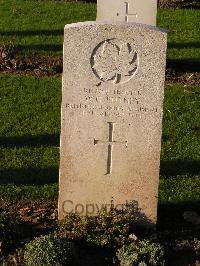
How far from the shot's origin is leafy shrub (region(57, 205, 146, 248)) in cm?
542

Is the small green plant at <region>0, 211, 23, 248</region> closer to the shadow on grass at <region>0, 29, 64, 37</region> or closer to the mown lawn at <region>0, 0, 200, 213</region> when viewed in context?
the mown lawn at <region>0, 0, 200, 213</region>

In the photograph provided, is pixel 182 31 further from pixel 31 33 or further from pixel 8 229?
pixel 8 229

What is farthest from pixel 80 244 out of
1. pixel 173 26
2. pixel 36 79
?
pixel 173 26

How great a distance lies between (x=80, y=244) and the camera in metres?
5.48

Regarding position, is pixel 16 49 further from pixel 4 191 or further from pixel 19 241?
pixel 19 241

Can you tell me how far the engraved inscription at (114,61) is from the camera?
5.35 meters

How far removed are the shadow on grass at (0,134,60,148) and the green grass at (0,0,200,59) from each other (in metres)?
3.69

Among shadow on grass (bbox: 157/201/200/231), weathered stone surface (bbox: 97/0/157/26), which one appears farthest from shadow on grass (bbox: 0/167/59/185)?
weathered stone surface (bbox: 97/0/157/26)

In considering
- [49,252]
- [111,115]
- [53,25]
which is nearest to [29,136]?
[111,115]

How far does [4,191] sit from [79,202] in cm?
114

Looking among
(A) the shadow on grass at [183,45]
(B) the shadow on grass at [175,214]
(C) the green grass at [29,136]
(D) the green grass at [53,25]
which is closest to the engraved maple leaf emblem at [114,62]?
(B) the shadow on grass at [175,214]

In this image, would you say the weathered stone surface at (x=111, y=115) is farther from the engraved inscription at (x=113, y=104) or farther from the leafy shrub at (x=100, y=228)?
the leafy shrub at (x=100, y=228)

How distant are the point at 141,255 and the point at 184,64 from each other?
6.50 m

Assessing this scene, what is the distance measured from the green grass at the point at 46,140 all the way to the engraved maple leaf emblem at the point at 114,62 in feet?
5.23
